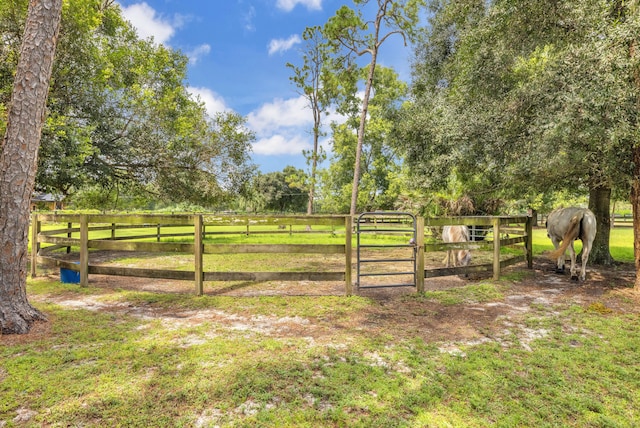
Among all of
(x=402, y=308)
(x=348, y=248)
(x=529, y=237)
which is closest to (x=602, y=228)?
(x=529, y=237)

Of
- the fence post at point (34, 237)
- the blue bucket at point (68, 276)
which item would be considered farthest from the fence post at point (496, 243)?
the fence post at point (34, 237)

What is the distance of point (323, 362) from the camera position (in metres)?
2.87

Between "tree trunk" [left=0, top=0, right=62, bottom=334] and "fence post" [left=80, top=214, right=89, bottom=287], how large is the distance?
5.34 feet

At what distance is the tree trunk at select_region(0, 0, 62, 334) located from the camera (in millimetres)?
3547

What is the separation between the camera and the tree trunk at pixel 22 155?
355 centimetres

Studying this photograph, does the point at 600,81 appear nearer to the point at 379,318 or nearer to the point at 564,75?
the point at 564,75

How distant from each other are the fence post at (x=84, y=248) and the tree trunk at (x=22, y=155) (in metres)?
1.63

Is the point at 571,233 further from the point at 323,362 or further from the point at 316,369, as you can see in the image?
the point at 316,369

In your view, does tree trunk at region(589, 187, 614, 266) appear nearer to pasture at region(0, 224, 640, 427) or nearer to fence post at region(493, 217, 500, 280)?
pasture at region(0, 224, 640, 427)

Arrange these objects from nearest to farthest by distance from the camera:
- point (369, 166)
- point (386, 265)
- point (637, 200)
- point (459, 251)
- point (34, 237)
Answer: point (637, 200), point (34, 237), point (459, 251), point (386, 265), point (369, 166)

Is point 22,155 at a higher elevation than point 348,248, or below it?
higher

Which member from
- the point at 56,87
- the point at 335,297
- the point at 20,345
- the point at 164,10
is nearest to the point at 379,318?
the point at 335,297

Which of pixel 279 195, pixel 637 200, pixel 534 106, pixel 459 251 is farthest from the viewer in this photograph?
pixel 279 195

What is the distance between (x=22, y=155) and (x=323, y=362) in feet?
12.9
